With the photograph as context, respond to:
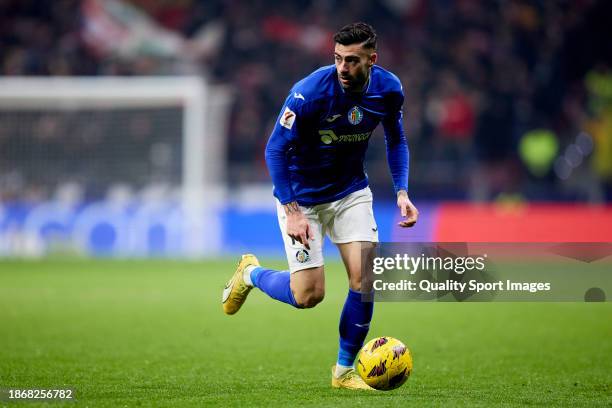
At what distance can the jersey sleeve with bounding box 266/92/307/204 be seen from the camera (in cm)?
558

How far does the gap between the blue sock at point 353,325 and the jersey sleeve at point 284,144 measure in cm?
74

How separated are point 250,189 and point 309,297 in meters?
13.6

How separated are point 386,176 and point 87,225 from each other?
6041 millimetres

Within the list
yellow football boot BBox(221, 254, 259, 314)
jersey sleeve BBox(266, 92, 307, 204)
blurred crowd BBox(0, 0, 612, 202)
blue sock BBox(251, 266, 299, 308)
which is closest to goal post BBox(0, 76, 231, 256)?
blurred crowd BBox(0, 0, 612, 202)

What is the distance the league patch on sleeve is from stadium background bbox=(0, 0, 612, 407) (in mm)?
1506

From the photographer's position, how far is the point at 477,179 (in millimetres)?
20203

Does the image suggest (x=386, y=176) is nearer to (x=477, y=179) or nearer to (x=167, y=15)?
(x=477, y=179)

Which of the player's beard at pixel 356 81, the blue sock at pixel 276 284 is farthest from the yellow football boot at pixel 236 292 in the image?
the player's beard at pixel 356 81

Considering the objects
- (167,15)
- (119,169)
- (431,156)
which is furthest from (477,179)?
(167,15)

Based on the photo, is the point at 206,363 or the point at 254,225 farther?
the point at 254,225

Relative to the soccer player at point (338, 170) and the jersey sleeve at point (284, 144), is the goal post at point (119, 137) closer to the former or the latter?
the soccer player at point (338, 170)

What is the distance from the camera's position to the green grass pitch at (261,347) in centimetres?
554

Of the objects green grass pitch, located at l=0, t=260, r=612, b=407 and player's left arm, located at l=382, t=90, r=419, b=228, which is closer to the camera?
green grass pitch, located at l=0, t=260, r=612, b=407

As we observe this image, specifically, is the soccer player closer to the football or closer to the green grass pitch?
the football
